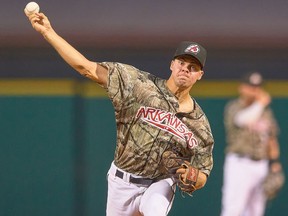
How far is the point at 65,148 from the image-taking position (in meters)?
8.45

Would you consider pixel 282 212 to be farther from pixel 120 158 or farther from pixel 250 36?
pixel 120 158

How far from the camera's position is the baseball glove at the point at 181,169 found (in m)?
5.82

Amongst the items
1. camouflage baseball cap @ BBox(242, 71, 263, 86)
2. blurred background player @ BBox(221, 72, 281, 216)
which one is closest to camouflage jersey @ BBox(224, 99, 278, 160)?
blurred background player @ BBox(221, 72, 281, 216)

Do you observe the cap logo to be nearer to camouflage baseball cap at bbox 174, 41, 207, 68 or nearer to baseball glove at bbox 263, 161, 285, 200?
camouflage baseball cap at bbox 174, 41, 207, 68

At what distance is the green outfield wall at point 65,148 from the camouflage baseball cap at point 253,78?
11 centimetres

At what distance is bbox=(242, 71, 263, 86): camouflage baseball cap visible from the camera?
846cm

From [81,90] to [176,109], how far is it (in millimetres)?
2667

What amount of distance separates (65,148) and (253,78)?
1750 millimetres

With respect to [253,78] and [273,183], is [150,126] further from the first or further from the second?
[273,183]

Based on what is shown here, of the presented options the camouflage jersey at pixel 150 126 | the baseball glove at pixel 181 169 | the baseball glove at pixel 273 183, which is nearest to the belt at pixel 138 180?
the camouflage jersey at pixel 150 126

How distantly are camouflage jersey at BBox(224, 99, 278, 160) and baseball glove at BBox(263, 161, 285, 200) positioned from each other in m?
0.20

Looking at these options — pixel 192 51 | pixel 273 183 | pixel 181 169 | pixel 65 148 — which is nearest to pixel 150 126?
pixel 181 169

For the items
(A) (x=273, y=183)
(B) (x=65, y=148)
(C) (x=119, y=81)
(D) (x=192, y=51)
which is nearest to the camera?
(C) (x=119, y=81)

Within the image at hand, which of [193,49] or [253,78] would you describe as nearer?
[193,49]
